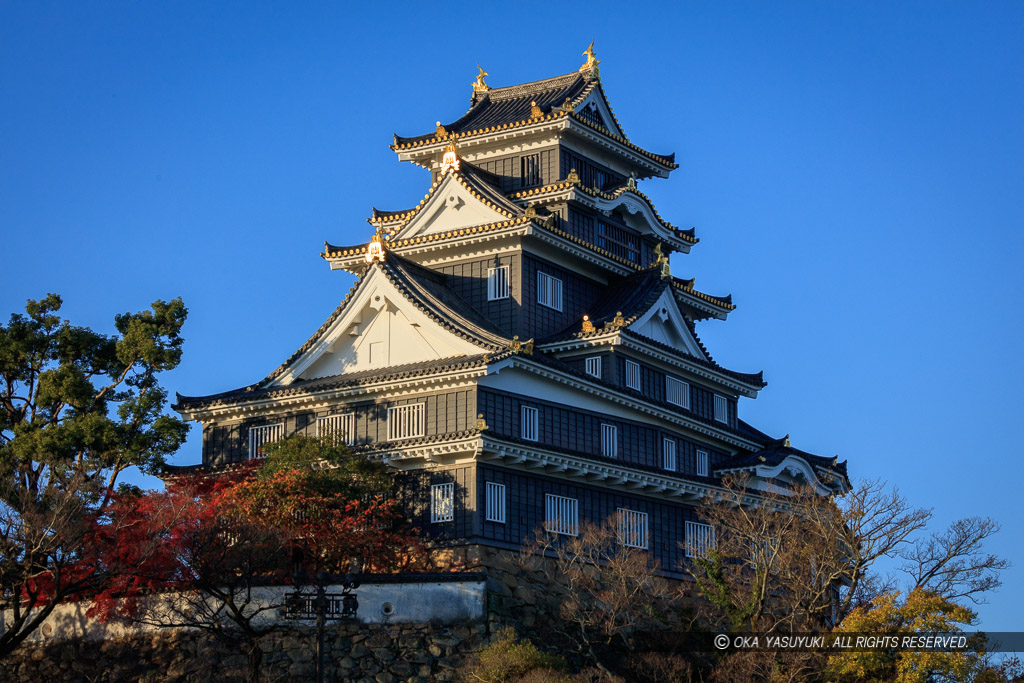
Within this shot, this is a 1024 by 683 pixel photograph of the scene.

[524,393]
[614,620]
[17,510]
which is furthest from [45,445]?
[614,620]

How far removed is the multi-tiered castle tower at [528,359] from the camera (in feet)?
142

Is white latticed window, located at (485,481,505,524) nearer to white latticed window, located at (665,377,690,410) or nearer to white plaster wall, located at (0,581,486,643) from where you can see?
white plaster wall, located at (0,581,486,643)

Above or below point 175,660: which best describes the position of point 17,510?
above

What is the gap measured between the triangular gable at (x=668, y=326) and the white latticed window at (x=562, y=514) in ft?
25.2

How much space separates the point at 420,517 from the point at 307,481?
3.78m

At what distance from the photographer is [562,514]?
44.4 m

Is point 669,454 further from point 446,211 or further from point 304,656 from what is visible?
point 304,656

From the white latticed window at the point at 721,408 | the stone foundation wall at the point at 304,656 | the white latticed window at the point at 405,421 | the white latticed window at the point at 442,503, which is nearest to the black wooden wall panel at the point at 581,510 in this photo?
the white latticed window at the point at 442,503

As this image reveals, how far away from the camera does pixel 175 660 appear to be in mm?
38938

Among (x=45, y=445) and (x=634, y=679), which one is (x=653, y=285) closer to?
(x=634, y=679)

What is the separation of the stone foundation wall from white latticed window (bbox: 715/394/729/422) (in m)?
18.4

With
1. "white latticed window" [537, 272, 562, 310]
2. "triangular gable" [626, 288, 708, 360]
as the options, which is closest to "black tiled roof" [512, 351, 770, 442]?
"white latticed window" [537, 272, 562, 310]

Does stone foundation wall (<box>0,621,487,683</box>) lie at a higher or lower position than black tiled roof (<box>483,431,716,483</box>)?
lower

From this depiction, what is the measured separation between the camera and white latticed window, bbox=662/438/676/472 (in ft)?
163
